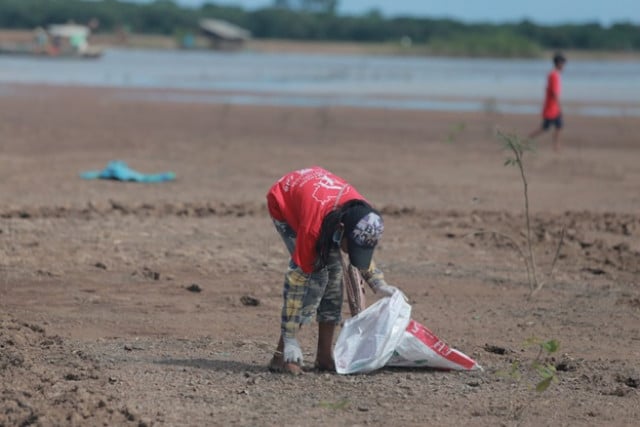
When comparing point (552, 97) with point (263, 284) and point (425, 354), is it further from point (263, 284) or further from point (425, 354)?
point (425, 354)

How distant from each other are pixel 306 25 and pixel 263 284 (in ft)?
323

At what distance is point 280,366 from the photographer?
6.38m

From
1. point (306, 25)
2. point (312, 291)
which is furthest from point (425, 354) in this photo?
point (306, 25)

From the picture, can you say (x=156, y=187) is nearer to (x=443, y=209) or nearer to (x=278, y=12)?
(x=443, y=209)

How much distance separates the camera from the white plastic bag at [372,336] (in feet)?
20.3

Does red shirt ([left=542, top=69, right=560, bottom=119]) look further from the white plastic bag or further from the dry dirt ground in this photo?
the white plastic bag

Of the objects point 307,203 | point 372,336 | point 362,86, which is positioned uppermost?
point 307,203

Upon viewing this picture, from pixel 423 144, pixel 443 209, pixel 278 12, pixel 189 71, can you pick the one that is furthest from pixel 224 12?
pixel 443 209

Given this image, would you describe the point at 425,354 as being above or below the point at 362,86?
above

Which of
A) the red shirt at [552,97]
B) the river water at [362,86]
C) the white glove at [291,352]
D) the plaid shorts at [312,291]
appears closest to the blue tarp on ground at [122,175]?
the red shirt at [552,97]

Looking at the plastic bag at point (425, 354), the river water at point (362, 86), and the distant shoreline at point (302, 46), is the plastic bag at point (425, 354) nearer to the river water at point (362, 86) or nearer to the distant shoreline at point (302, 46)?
the river water at point (362, 86)

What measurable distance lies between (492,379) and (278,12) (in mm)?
106129

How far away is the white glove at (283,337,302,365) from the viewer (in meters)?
6.25

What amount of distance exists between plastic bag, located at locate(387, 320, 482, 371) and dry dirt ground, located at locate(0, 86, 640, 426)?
6cm
